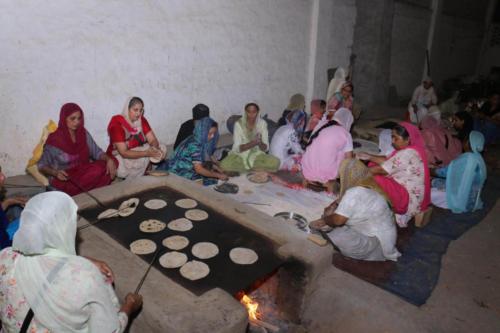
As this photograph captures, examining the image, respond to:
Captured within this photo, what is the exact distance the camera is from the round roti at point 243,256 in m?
2.68

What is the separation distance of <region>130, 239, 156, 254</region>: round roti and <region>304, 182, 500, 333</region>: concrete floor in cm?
136

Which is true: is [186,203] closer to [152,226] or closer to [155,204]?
[155,204]

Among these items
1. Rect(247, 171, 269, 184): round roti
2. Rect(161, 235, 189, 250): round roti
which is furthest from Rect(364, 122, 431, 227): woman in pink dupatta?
Rect(161, 235, 189, 250): round roti

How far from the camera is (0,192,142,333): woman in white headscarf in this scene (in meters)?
1.61

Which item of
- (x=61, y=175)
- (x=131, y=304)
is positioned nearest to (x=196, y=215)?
(x=131, y=304)

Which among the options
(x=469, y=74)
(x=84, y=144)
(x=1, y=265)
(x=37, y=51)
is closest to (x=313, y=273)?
(x=1, y=265)

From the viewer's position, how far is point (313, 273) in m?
2.73

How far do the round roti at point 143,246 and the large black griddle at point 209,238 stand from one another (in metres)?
0.04

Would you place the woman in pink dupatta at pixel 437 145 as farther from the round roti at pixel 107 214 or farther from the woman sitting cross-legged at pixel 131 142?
the round roti at pixel 107 214

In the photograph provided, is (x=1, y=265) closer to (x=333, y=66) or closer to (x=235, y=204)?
(x=235, y=204)

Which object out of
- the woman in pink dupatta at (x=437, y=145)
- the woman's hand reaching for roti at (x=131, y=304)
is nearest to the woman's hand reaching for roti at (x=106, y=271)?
the woman's hand reaching for roti at (x=131, y=304)

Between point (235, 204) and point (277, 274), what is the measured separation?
778 millimetres

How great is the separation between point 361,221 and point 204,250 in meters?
1.55

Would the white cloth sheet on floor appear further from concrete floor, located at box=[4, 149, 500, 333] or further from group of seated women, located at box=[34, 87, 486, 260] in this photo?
concrete floor, located at box=[4, 149, 500, 333]
